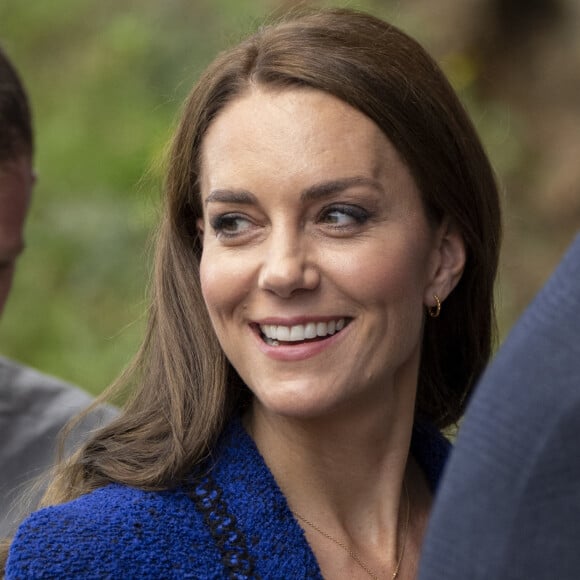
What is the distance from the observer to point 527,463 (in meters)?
1.09

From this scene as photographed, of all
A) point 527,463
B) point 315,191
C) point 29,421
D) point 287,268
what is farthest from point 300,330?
point 29,421

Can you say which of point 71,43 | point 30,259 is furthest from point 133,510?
point 71,43

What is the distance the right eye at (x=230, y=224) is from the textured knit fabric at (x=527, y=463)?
1.15 meters

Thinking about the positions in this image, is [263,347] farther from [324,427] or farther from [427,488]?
[427,488]

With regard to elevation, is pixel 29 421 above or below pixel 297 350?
below

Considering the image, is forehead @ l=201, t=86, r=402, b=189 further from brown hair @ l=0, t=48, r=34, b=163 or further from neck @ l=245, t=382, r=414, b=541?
brown hair @ l=0, t=48, r=34, b=163

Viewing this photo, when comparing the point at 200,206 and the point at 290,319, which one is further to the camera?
the point at 200,206

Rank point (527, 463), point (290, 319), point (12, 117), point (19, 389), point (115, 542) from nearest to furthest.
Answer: point (527, 463) < point (115, 542) < point (290, 319) < point (12, 117) < point (19, 389)

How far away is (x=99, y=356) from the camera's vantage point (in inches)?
253

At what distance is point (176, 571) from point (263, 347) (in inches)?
16.3

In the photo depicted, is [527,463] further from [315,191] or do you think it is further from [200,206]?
[200,206]

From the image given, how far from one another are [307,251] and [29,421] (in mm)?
1467

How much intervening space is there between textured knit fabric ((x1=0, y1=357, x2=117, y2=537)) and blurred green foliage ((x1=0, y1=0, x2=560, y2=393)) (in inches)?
105

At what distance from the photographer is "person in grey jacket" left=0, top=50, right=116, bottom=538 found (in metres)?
3.22
